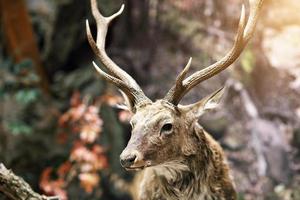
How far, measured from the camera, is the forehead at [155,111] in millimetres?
2016

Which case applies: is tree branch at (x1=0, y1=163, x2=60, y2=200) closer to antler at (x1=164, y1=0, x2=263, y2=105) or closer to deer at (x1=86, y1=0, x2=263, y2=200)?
deer at (x1=86, y1=0, x2=263, y2=200)

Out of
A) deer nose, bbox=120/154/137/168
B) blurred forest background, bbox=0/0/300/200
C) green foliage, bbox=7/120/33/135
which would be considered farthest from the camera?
green foliage, bbox=7/120/33/135

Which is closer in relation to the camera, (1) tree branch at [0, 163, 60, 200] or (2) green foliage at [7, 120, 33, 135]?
(1) tree branch at [0, 163, 60, 200]

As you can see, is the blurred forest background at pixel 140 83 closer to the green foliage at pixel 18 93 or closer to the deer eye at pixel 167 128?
the green foliage at pixel 18 93

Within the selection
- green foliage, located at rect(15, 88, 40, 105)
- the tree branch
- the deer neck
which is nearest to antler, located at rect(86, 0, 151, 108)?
the deer neck

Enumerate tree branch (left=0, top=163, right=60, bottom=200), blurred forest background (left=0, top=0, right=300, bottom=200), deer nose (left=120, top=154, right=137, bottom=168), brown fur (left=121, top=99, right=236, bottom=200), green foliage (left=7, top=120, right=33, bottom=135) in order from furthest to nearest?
green foliage (left=7, top=120, right=33, bottom=135)
blurred forest background (left=0, top=0, right=300, bottom=200)
tree branch (left=0, top=163, right=60, bottom=200)
brown fur (left=121, top=99, right=236, bottom=200)
deer nose (left=120, top=154, right=137, bottom=168)

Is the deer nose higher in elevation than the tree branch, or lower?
lower

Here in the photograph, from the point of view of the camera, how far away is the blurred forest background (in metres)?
3.72

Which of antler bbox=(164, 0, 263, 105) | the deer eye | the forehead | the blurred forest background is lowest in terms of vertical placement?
the deer eye

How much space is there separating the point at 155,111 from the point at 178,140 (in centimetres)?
16

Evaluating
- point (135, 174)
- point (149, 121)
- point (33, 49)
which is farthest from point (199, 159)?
point (33, 49)

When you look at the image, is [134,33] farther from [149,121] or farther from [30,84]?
[149,121]

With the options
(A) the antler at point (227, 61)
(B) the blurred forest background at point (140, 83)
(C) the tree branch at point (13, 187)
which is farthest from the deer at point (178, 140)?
(B) the blurred forest background at point (140, 83)

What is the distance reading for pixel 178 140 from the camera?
2.06 meters
